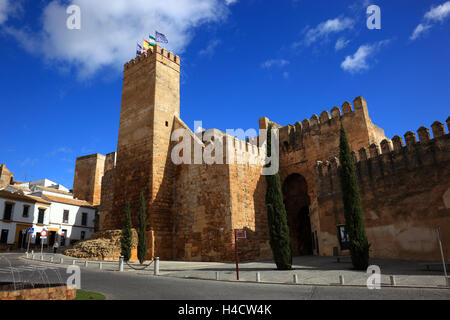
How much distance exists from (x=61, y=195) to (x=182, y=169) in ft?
74.3

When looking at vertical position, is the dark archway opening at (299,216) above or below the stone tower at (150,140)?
below

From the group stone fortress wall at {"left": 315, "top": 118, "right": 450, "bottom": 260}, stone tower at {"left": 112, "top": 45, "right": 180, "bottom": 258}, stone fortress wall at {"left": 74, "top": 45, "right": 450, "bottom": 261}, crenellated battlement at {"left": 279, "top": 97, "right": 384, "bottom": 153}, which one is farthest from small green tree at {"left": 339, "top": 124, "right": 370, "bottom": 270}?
stone tower at {"left": 112, "top": 45, "right": 180, "bottom": 258}

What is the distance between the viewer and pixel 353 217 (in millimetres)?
11891

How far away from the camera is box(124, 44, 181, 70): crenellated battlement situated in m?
21.4

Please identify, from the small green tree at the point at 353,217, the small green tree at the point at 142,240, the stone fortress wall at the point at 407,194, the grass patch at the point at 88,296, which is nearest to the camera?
the grass patch at the point at 88,296

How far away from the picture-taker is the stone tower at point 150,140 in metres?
18.8

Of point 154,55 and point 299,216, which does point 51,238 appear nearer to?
point 154,55

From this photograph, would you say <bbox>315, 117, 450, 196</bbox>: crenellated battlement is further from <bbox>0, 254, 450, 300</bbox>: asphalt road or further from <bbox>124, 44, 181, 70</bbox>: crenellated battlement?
<bbox>124, 44, 181, 70</bbox>: crenellated battlement

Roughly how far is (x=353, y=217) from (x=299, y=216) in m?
9.87

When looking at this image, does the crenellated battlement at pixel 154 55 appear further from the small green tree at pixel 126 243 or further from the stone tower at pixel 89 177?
the stone tower at pixel 89 177

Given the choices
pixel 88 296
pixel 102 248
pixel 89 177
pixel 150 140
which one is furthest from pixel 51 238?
pixel 88 296

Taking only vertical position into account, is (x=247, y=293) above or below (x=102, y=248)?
below

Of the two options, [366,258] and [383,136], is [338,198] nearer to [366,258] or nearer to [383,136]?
Result: [366,258]

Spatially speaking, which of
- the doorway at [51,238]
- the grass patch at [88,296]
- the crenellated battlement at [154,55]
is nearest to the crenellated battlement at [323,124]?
the crenellated battlement at [154,55]
